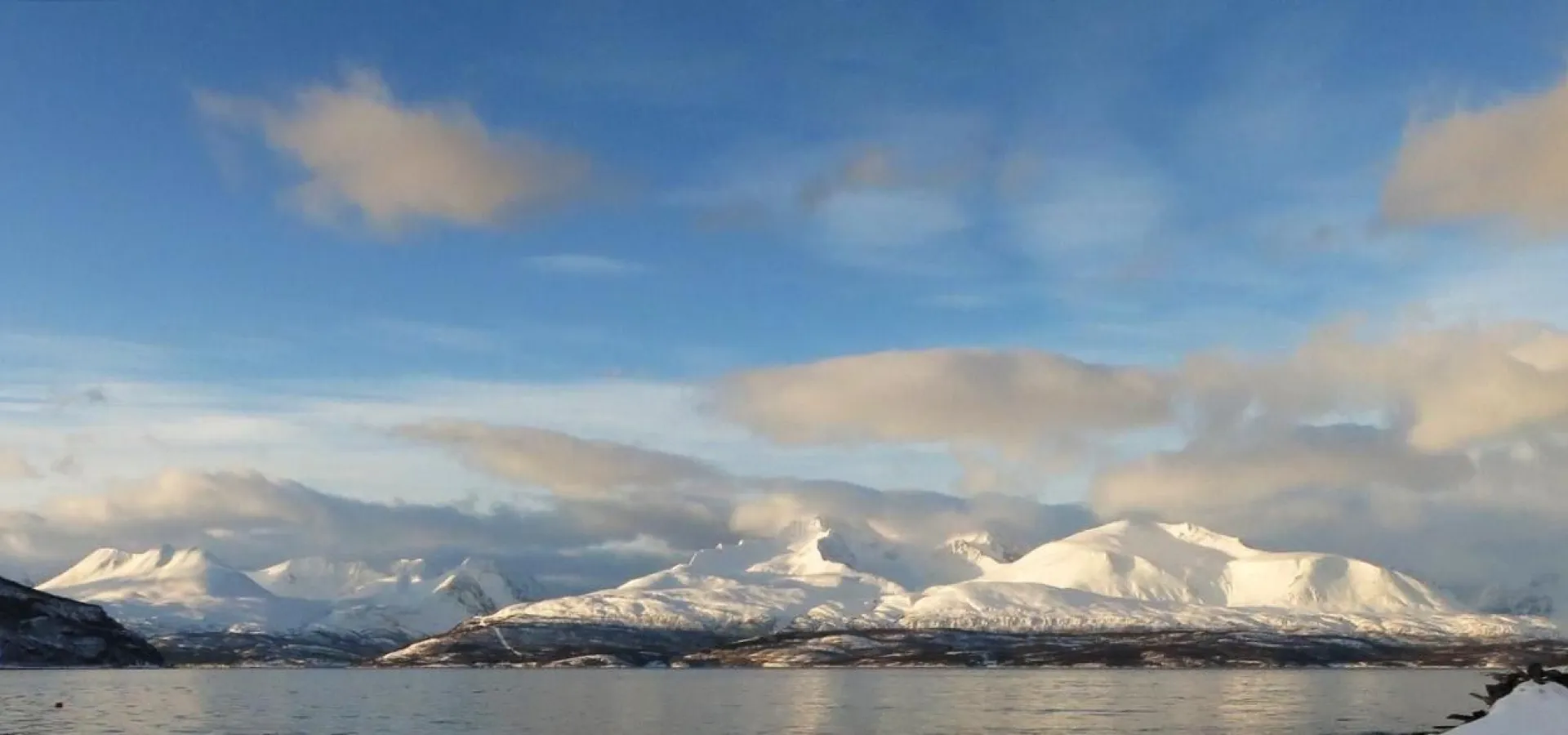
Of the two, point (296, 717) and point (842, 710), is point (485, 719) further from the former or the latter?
point (842, 710)

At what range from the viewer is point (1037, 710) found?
575 ft

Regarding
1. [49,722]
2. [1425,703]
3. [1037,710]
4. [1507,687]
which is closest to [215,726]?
[49,722]

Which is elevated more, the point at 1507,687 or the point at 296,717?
the point at 1507,687

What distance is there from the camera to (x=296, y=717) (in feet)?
530

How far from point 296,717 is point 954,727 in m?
80.1

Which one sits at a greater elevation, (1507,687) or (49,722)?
(1507,687)

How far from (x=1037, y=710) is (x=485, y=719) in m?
70.6

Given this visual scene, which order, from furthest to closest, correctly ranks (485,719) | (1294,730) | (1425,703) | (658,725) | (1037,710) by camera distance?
(1425,703) < (1037,710) < (485,719) < (658,725) < (1294,730)

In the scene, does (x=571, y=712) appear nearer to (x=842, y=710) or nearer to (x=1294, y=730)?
(x=842, y=710)

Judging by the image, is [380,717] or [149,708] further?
[149,708]

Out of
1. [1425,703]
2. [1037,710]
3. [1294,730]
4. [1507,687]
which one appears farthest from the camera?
[1425,703]

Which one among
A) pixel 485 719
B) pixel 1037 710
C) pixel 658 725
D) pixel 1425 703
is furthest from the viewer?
pixel 1425 703

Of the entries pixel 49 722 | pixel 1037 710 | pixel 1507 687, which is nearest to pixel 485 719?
pixel 49 722

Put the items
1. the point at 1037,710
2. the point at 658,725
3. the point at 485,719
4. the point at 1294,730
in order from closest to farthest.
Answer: the point at 1294,730, the point at 658,725, the point at 485,719, the point at 1037,710
